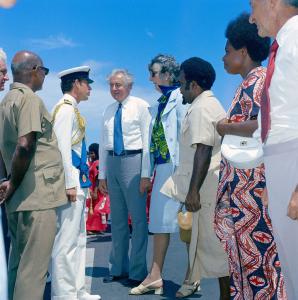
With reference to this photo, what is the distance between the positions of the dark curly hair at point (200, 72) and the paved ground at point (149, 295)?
178 cm

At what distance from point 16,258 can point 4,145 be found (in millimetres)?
762

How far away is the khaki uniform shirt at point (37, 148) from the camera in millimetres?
3270

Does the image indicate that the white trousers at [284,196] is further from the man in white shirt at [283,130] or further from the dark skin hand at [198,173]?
the dark skin hand at [198,173]

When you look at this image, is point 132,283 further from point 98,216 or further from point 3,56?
point 98,216

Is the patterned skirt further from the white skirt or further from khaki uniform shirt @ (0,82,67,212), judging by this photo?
the white skirt

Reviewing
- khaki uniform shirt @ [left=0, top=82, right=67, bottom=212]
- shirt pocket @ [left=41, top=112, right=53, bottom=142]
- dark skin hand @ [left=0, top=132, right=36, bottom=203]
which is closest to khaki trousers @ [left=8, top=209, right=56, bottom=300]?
khaki uniform shirt @ [left=0, top=82, right=67, bottom=212]

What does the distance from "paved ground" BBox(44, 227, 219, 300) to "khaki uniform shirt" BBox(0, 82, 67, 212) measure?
136cm

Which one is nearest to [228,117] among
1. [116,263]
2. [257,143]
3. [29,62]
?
[257,143]

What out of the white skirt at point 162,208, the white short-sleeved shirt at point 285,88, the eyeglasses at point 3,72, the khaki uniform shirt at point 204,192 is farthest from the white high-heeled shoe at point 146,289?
the white short-sleeved shirt at point 285,88

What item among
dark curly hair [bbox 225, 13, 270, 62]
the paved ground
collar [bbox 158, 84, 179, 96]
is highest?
dark curly hair [bbox 225, 13, 270, 62]

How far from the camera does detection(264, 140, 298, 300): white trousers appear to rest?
6.61 ft

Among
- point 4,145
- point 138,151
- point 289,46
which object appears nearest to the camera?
point 289,46

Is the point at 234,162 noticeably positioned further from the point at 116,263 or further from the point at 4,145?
the point at 116,263

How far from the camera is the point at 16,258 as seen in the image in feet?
11.4
